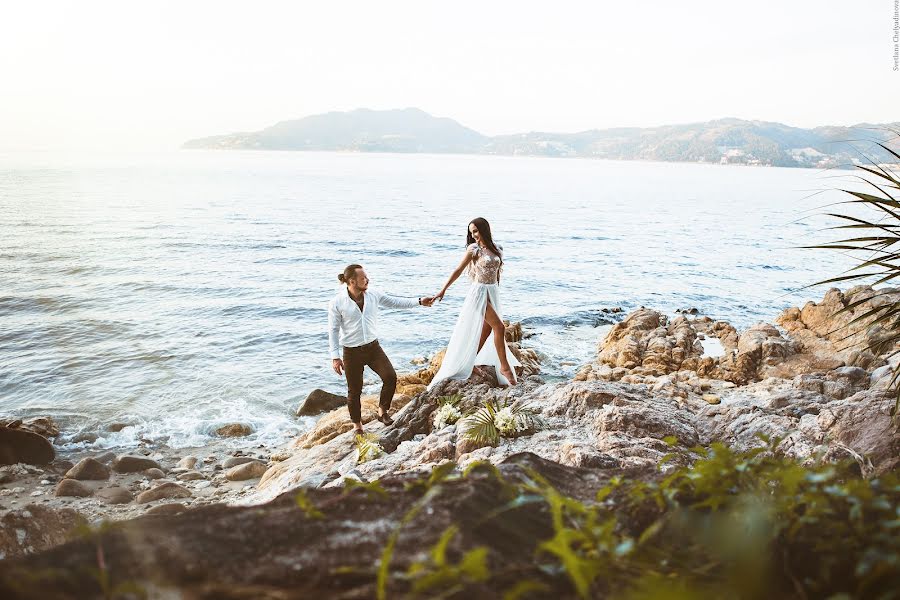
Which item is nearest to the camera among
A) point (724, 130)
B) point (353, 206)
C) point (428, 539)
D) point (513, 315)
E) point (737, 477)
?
point (428, 539)

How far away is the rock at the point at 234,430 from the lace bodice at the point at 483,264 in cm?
678

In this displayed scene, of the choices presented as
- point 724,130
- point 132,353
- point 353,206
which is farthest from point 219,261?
point 724,130

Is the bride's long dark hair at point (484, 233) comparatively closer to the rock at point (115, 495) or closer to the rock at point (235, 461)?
the rock at point (235, 461)

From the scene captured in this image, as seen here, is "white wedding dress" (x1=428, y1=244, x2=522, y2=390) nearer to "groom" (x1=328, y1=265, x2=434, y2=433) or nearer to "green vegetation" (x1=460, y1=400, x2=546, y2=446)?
"groom" (x1=328, y1=265, x2=434, y2=433)

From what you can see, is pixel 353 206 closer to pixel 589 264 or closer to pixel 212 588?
pixel 589 264

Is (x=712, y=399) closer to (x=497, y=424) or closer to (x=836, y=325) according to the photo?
(x=497, y=424)

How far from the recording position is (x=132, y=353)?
1697 cm

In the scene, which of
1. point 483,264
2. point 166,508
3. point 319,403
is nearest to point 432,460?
point 483,264

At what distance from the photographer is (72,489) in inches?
377

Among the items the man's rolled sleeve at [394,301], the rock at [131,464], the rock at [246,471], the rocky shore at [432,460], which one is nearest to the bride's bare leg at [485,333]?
the rocky shore at [432,460]

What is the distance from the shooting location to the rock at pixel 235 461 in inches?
427

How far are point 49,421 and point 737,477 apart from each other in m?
13.9

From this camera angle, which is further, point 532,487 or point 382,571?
point 532,487

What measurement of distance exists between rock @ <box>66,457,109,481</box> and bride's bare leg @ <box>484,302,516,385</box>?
728 centimetres
